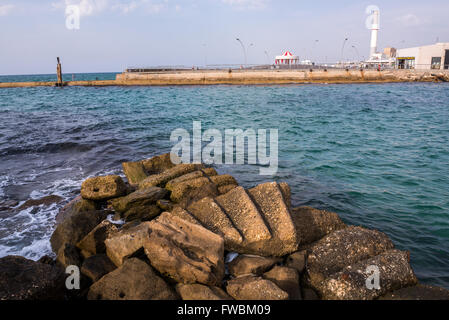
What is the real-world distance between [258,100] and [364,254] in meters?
32.7

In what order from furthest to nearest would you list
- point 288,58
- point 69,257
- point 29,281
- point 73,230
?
point 288,58
point 73,230
point 69,257
point 29,281

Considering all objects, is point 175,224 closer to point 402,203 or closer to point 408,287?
point 408,287

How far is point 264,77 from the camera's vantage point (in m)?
57.8

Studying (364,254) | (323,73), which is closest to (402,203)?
(364,254)

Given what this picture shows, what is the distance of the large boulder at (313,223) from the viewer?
19.0ft

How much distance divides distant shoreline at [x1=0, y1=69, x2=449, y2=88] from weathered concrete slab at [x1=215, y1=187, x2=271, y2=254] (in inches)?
2106

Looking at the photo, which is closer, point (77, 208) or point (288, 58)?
point (77, 208)

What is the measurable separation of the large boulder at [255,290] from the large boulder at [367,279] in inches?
30.9

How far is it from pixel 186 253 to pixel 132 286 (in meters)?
0.86

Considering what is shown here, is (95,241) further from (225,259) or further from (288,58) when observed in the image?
(288,58)

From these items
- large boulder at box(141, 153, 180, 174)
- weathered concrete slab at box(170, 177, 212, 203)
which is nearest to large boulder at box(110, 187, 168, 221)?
weathered concrete slab at box(170, 177, 212, 203)

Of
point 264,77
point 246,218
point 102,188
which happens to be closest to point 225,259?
point 246,218

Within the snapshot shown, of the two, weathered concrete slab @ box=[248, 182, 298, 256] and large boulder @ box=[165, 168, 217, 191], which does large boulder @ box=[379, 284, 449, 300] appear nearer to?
weathered concrete slab @ box=[248, 182, 298, 256]

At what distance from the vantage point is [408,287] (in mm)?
4238
